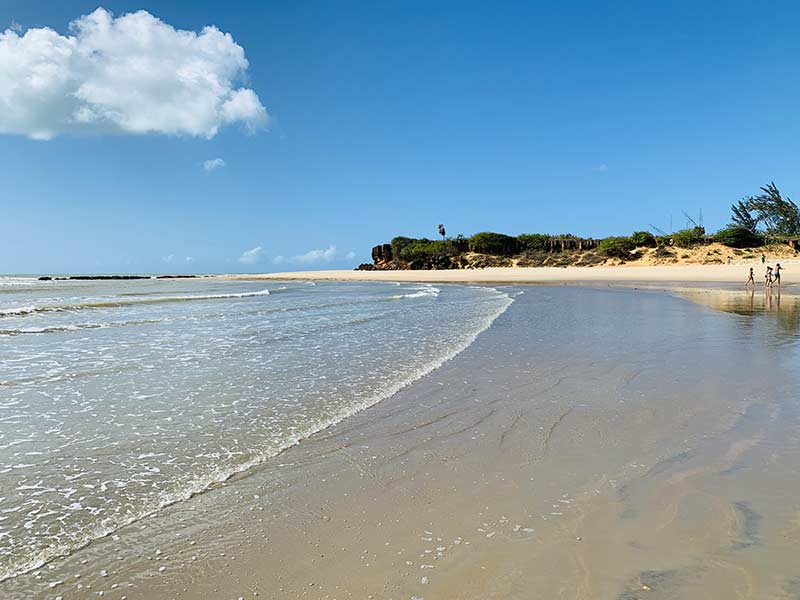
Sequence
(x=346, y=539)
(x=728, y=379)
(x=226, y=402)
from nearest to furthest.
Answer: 1. (x=346, y=539)
2. (x=226, y=402)
3. (x=728, y=379)

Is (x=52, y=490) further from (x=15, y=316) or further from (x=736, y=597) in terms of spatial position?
(x=15, y=316)

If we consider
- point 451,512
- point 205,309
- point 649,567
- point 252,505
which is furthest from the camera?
point 205,309

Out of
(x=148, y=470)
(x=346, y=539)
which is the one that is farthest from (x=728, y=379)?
(x=148, y=470)

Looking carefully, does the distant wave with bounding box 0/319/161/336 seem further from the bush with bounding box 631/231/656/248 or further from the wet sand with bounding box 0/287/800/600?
the bush with bounding box 631/231/656/248

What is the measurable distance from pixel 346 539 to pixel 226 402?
3.69 meters

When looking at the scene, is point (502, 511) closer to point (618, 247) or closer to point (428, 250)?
point (618, 247)

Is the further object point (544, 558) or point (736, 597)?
point (544, 558)

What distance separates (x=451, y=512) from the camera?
3281mm

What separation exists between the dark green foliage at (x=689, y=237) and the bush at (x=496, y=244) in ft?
73.6

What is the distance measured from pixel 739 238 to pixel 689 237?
17.2 ft

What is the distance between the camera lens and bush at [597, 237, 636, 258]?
67.1 metres

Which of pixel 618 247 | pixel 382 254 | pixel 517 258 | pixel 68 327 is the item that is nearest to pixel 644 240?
pixel 618 247

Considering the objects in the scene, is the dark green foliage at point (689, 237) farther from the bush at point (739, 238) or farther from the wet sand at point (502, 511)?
the wet sand at point (502, 511)

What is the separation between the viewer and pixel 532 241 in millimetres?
80188
